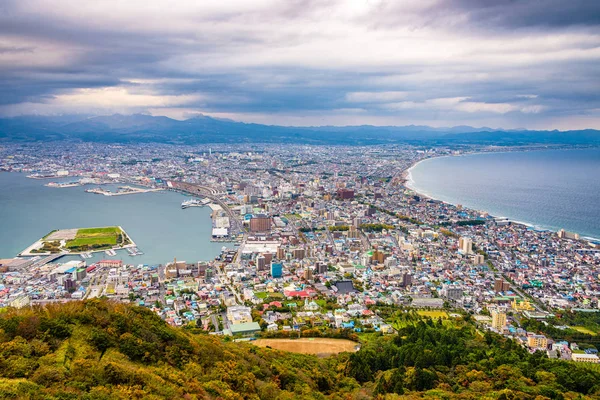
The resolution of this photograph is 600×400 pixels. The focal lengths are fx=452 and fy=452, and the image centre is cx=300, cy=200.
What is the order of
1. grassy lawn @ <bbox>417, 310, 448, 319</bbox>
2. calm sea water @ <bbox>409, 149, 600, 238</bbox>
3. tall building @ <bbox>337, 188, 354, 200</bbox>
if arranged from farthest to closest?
1. tall building @ <bbox>337, 188, 354, 200</bbox>
2. calm sea water @ <bbox>409, 149, 600, 238</bbox>
3. grassy lawn @ <bbox>417, 310, 448, 319</bbox>

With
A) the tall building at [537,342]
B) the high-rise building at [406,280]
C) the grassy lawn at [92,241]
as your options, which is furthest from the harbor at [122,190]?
the tall building at [537,342]

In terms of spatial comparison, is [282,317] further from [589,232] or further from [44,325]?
[589,232]

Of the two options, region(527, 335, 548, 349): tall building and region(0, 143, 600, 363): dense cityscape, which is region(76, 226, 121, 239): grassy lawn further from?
region(527, 335, 548, 349): tall building

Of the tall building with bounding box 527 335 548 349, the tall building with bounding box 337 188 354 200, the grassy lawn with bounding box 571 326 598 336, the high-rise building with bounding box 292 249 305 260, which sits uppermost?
the tall building with bounding box 337 188 354 200

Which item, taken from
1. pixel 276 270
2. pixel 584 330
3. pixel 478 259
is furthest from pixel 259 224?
pixel 584 330

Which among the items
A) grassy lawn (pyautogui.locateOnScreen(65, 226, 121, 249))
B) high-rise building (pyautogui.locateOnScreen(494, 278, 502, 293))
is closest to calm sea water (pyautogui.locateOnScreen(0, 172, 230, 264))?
grassy lawn (pyautogui.locateOnScreen(65, 226, 121, 249))

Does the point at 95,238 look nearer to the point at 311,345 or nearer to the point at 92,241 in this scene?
the point at 92,241

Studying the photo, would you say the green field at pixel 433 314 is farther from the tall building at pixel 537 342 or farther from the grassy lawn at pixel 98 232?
the grassy lawn at pixel 98 232
